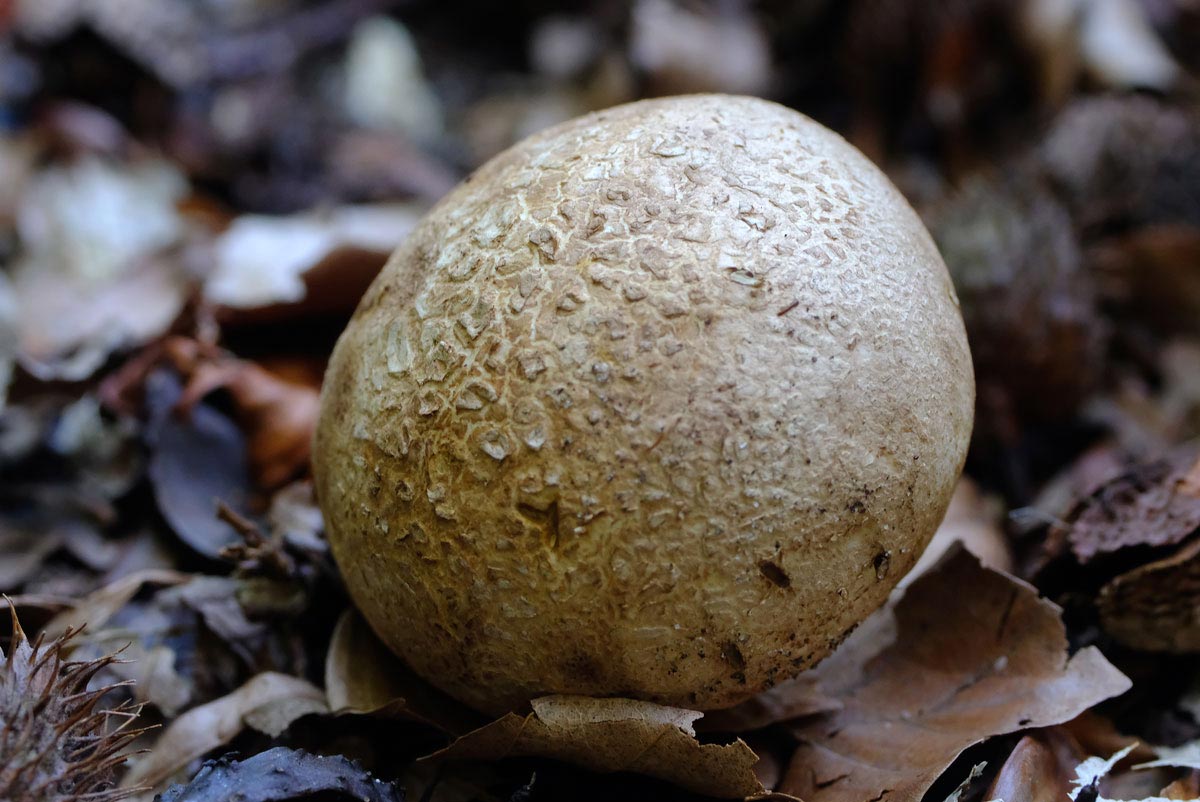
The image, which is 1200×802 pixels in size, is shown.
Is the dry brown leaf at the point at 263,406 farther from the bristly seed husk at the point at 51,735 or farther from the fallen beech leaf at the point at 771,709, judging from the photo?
the fallen beech leaf at the point at 771,709

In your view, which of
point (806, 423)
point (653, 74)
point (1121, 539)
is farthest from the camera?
point (653, 74)

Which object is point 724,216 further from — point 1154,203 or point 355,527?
point 1154,203

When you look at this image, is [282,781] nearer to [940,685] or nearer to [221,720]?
[221,720]

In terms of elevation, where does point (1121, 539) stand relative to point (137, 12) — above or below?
below

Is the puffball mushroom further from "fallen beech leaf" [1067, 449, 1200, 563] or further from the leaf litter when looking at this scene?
"fallen beech leaf" [1067, 449, 1200, 563]

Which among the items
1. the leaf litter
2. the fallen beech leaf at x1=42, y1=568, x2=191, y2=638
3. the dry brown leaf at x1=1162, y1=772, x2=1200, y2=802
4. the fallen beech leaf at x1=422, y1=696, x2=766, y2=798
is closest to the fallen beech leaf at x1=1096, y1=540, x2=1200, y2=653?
the leaf litter

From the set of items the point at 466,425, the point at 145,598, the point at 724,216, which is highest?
the point at 724,216

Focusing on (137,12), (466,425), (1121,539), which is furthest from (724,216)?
(137,12)
